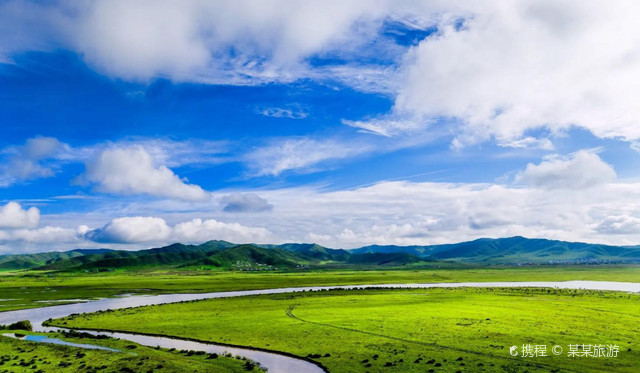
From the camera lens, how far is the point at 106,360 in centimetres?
4753

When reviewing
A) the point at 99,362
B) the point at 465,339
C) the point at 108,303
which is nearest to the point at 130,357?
the point at 99,362

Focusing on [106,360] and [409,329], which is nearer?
[106,360]

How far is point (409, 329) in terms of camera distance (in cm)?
6500

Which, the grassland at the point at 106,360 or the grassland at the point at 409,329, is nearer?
the grassland at the point at 106,360

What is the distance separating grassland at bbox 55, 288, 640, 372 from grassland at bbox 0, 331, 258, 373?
9.31m

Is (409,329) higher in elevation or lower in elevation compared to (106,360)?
higher

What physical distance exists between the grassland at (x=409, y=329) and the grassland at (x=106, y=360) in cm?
931

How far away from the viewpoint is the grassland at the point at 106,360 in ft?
145

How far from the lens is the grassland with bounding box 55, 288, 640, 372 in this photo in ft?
149

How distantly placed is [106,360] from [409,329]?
42996 millimetres

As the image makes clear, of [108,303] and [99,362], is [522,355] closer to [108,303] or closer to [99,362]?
[99,362]

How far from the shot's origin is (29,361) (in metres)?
46.9

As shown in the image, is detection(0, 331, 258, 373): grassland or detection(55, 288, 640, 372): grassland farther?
detection(55, 288, 640, 372): grassland

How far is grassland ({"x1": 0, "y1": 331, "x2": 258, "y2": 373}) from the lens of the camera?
4434 centimetres
